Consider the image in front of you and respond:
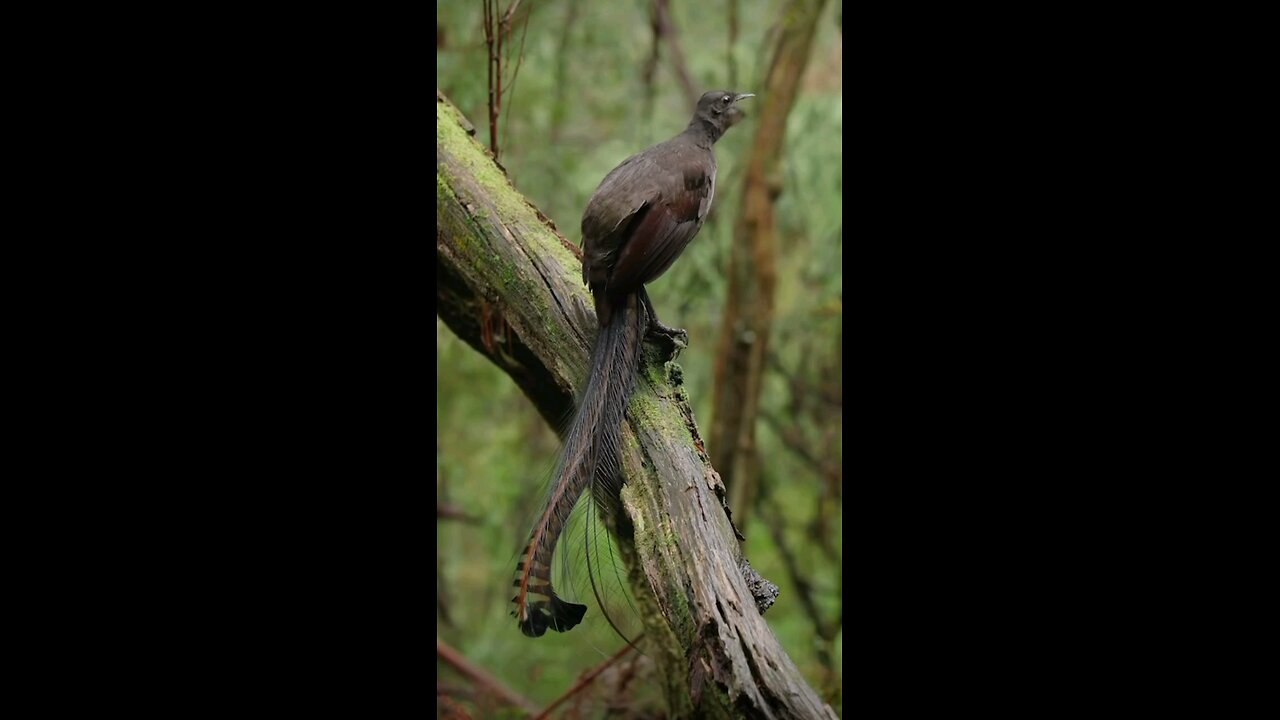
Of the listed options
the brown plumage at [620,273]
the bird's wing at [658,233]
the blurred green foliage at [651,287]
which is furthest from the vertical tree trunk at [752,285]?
the bird's wing at [658,233]

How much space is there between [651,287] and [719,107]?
6.24ft

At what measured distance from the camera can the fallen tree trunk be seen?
67.5 inches

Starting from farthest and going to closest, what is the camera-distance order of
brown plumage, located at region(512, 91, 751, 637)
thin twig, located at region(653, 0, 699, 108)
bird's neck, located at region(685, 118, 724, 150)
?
thin twig, located at region(653, 0, 699, 108), bird's neck, located at region(685, 118, 724, 150), brown plumage, located at region(512, 91, 751, 637)

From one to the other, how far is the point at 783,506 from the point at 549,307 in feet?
9.53

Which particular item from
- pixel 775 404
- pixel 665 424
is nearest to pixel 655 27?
pixel 775 404

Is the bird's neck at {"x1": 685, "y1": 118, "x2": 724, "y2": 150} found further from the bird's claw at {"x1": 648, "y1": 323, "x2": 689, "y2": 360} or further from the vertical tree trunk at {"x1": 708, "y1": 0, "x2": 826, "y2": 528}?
the vertical tree trunk at {"x1": 708, "y1": 0, "x2": 826, "y2": 528}

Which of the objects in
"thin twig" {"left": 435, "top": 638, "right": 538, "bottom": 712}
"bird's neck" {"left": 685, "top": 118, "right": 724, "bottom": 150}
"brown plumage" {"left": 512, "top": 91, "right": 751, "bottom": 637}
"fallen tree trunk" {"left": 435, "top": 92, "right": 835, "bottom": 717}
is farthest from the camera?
"thin twig" {"left": 435, "top": 638, "right": 538, "bottom": 712}

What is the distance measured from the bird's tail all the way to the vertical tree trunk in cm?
161

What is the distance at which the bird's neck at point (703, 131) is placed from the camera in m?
2.47

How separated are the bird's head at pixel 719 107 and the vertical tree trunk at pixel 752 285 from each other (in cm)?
118

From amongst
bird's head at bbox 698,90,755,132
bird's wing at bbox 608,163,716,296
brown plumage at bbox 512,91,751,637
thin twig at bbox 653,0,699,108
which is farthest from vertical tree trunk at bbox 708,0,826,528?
bird's wing at bbox 608,163,716,296

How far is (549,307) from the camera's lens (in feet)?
8.04

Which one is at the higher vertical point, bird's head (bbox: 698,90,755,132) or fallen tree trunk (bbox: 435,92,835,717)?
bird's head (bbox: 698,90,755,132)

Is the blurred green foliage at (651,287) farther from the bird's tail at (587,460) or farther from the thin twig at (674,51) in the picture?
the bird's tail at (587,460)
